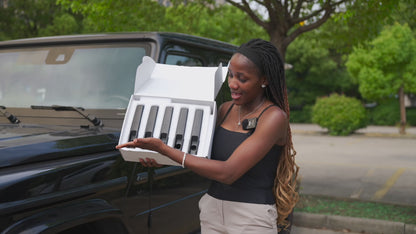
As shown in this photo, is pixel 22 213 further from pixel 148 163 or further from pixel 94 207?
pixel 148 163

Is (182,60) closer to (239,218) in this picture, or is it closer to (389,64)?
(239,218)

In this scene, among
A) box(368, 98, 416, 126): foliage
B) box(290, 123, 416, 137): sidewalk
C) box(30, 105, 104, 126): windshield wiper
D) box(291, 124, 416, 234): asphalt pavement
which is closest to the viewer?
box(30, 105, 104, 126): windshield wiper

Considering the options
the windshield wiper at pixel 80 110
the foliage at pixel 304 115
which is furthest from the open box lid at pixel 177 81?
the foliage at pixel 304 115

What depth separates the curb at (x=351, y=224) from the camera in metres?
5.42

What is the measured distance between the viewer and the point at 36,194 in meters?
2.13

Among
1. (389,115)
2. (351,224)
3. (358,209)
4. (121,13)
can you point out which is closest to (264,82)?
(351,224)

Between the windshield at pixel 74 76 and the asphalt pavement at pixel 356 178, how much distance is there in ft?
11.2

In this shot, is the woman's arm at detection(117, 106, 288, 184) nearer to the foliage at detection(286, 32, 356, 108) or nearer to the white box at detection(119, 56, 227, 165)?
the white box at detection(119, 56, 227, 165)

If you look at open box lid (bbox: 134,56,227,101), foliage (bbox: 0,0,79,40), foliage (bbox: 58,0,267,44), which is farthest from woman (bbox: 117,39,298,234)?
foliage (bbox: 0,0,79,40)

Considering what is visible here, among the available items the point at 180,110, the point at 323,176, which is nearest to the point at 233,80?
the point at 180,110

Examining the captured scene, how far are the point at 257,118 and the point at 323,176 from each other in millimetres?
7867

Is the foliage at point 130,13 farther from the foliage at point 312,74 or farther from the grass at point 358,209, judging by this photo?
the foliage at point 312,74

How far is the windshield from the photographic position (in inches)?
128

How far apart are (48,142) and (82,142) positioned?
0.62ft
